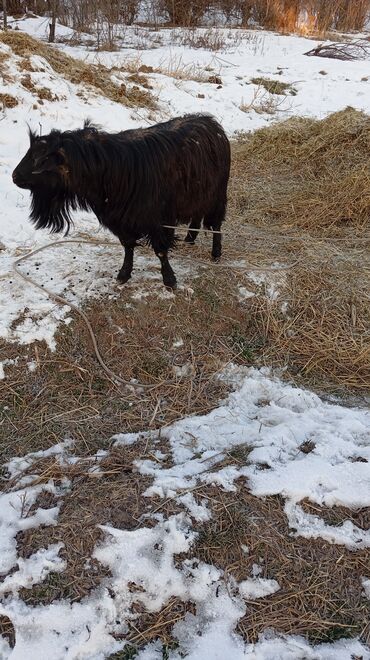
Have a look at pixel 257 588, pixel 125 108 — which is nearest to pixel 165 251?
pixel 257 588

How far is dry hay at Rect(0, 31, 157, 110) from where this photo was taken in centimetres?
640

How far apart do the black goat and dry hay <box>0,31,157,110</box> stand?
13.0ft

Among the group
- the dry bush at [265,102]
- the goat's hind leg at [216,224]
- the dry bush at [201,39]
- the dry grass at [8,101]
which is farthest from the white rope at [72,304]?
the dry bush at [201,39]

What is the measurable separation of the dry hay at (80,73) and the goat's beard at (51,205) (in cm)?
438

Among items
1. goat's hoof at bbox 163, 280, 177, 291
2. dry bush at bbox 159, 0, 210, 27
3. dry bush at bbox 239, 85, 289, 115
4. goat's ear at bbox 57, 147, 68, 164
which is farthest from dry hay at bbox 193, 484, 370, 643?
dry bush at bbox 159, 0, 210, 27

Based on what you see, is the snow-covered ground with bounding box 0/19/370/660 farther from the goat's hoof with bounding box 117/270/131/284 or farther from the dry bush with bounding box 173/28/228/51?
the dry bush with bounding box 173/28/228/51

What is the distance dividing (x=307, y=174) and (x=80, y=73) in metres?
3.69

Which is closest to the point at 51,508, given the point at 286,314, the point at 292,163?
the point at 286,314

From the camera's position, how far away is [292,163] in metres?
5.81

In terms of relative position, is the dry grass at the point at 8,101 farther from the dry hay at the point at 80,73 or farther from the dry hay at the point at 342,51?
the dry hay at the point at 342,51

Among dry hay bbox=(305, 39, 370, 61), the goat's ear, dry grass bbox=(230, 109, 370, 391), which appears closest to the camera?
the goat's ear

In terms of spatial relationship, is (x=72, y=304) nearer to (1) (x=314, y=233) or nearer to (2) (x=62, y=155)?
(2) (x=62, y=155)

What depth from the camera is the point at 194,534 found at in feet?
6.82

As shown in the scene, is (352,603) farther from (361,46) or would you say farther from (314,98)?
(361,46)
